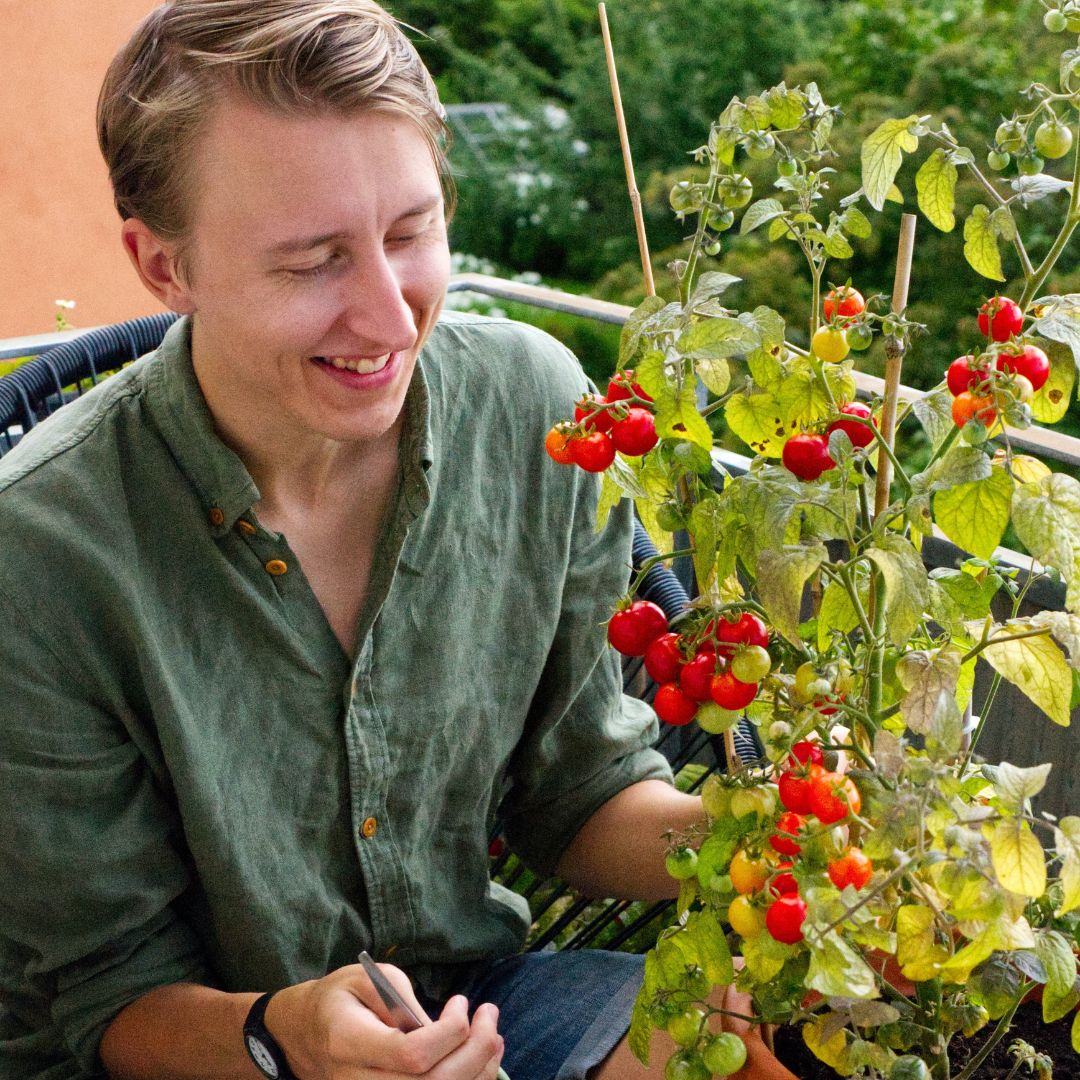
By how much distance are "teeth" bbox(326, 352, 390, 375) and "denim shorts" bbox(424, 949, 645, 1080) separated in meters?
0.55

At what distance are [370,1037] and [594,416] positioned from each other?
46cm

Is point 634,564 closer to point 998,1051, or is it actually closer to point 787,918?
point 998,1051

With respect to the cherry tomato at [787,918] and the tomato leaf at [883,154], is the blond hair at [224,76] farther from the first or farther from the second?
the cherry tomato at [787,918]

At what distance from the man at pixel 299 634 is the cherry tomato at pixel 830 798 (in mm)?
315

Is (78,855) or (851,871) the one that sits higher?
(851,871)

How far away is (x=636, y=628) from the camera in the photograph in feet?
2.75

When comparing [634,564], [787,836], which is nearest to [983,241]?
[787,836]

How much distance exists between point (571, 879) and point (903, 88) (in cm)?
385

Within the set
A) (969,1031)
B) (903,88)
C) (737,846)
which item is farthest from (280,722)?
(903,88)

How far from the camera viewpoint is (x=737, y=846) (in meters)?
0.81

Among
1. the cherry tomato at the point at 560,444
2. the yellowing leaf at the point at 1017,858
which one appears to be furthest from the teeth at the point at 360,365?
the yellowing leaf at the point at 1017,858

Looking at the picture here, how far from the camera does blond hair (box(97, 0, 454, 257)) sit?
0.98 meters

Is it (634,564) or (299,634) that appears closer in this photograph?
(299,634)

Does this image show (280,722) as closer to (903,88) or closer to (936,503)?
(936,503)
